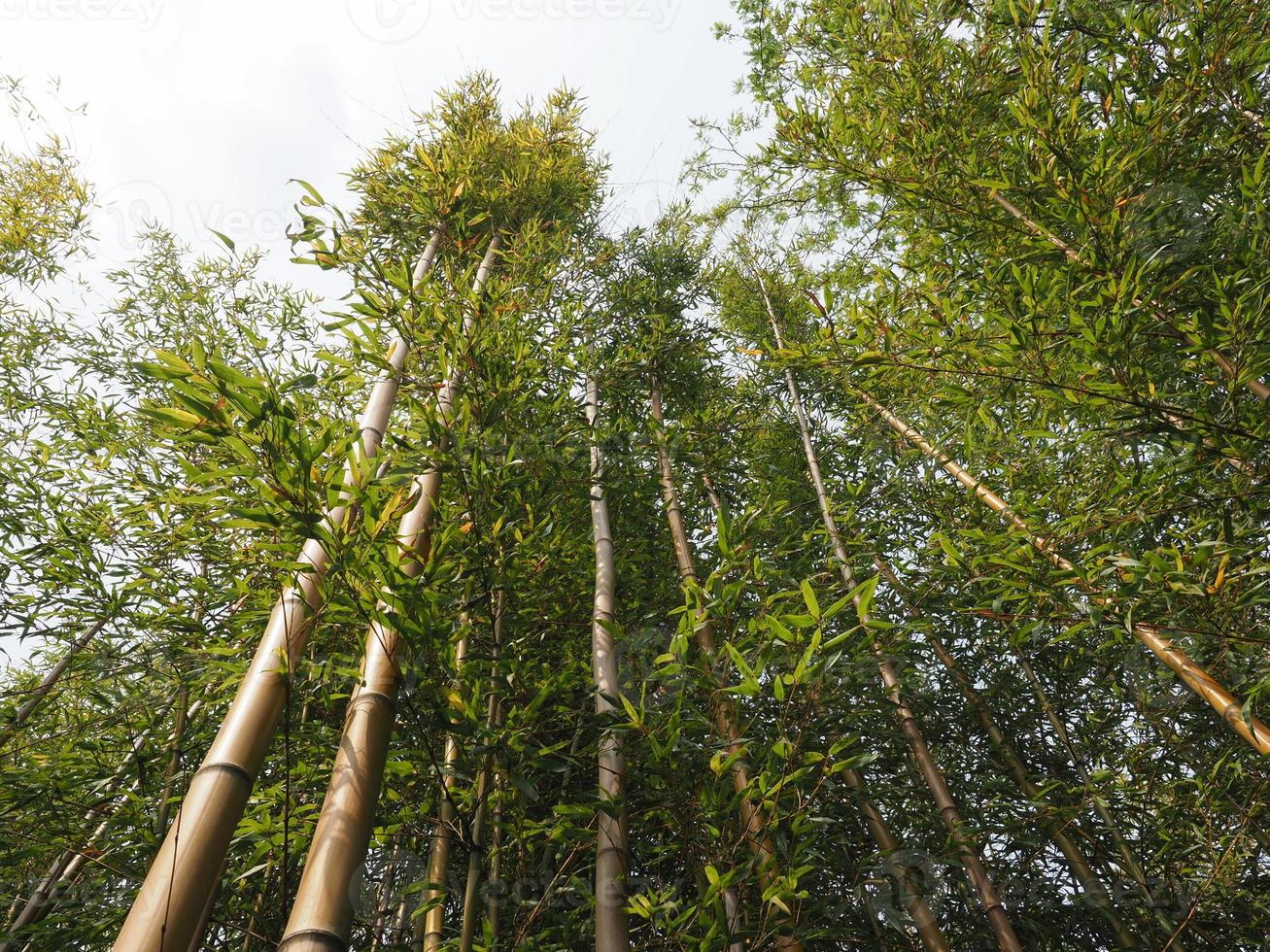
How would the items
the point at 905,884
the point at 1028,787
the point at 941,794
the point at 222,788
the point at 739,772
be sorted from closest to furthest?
the point at 222,788 < the point at 739,772 < the point at 905,884 < the point at 941,794 < the point at 1028,787

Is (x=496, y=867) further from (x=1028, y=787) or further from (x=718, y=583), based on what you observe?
(x=1028, y=787)

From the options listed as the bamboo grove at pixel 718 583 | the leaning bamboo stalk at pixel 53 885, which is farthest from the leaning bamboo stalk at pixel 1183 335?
the leaning bamboo stalk at pixel 53 885

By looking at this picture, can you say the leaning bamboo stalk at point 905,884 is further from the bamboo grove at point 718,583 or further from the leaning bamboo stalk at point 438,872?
the leaning bamboo stalk at point 438,872

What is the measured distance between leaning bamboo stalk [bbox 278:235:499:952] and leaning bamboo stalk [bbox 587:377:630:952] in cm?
60

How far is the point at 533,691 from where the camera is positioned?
2.12 metres

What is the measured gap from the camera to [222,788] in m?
1.30

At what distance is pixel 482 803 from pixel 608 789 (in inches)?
15.3

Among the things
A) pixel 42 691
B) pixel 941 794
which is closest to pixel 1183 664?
pixel 941 794

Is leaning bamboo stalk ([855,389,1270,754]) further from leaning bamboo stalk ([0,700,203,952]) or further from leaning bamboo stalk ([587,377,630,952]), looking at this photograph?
leaning bamboo stalk ([0,700,203,952])

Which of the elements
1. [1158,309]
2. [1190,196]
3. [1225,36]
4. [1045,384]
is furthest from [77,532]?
[1225,36]

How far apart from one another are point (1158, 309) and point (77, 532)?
3.98 meters

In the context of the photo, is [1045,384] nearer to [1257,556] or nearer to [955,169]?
[1257,556]

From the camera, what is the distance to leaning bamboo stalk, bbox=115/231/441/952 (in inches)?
44.5

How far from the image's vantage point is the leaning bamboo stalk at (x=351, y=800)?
46.7 inches
